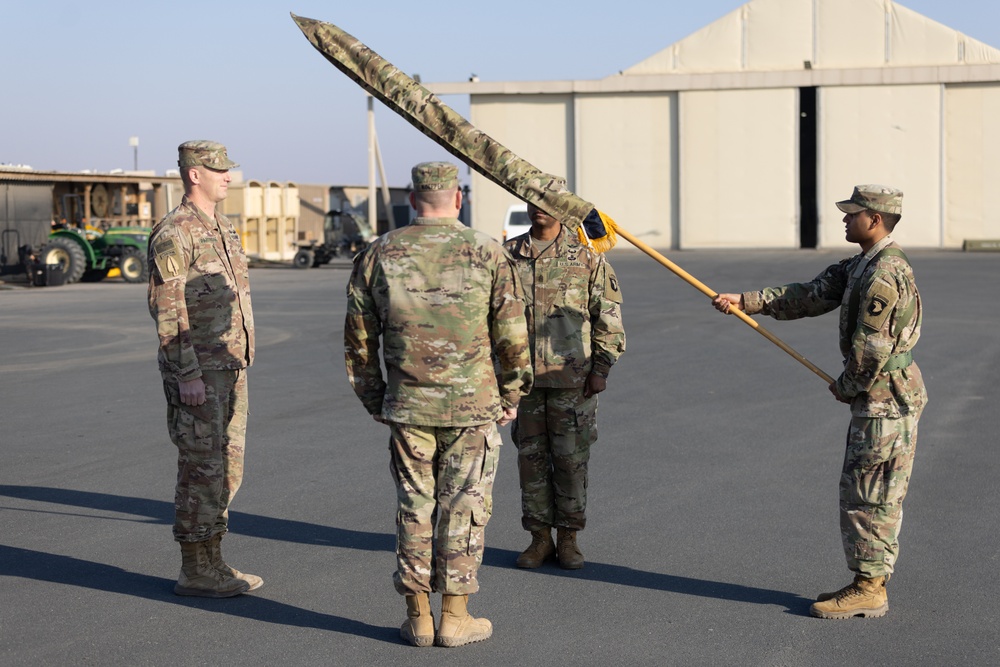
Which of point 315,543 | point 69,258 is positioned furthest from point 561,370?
point 69,258

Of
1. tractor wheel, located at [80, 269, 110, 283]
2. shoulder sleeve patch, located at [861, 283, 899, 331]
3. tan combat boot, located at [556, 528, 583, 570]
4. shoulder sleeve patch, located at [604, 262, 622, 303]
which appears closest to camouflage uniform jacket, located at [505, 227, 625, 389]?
shoulder sleeve patch, located at [604, 262, 622, 303]

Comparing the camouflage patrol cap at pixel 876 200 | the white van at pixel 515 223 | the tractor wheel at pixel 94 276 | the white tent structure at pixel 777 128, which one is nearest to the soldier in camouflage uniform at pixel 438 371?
the camouflage patrol cap at pixel 876 200

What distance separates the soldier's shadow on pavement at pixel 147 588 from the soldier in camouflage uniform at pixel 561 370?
1218 mm

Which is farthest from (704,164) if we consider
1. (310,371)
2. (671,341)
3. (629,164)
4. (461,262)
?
(461,262)

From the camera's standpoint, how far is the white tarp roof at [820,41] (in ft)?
141

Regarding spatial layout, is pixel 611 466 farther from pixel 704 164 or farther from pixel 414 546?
pixel 704 164

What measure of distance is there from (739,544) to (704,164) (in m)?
38.2

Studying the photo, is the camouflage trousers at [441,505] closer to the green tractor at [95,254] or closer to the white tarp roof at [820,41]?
the green tractor at [95,254]

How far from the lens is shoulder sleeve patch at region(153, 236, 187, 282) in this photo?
556cm

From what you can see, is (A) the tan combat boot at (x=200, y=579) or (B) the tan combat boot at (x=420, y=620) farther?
(A) the tan combat boot at (x=200, y=579)

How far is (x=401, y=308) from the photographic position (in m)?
5.01

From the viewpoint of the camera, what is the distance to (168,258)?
558 cm

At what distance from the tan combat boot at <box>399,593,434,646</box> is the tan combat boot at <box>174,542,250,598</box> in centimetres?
114

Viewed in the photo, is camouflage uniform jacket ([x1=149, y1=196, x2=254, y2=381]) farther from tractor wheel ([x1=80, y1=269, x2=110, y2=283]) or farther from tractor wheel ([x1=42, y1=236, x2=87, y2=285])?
tractor wheel ([x1=80, y1=269, x2=110, y2=283])
